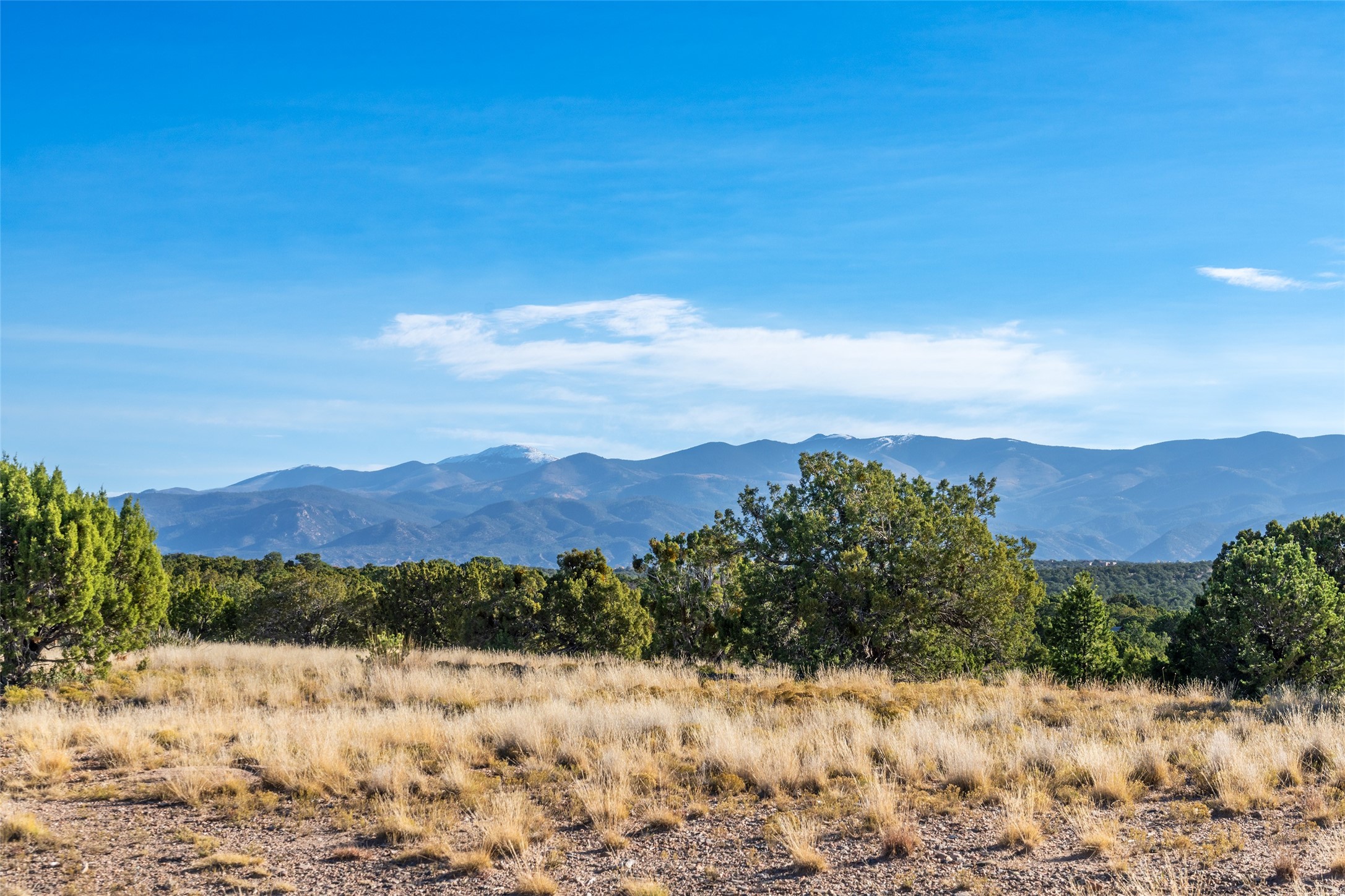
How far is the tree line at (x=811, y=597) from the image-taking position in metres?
12.9

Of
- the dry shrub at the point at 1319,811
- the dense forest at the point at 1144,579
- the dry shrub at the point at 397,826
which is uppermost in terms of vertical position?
the dry shrub at the point at 1319,811

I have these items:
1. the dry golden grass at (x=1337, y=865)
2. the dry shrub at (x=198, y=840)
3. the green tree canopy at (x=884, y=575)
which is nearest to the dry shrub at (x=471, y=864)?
the dry shrub at (x=198, y=840)

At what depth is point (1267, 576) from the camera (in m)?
19.2

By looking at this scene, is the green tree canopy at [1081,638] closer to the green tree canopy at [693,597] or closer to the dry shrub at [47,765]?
the green tree canopy at [693,597]

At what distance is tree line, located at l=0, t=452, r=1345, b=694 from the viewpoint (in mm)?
12867

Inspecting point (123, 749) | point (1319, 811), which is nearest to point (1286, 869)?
point (1319, 811)

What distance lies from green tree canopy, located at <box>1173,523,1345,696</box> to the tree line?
0.14ft

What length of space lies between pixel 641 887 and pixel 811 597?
11.2m

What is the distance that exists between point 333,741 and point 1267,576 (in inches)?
797

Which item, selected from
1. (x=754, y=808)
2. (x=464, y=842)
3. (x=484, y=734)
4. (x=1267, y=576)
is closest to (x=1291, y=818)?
(x=754, y=808)

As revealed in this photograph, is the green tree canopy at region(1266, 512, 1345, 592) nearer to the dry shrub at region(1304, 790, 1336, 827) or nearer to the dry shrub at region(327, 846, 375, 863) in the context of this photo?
the dry shrub at region(1304, 790, 1336, 827)

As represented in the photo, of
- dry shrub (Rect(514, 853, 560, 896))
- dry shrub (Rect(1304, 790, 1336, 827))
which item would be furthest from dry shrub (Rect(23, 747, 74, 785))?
dry shrub (Rect(1304, 790, 1336, 827))

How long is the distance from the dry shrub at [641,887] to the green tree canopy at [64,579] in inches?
418

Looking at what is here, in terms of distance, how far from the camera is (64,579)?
12.4m
